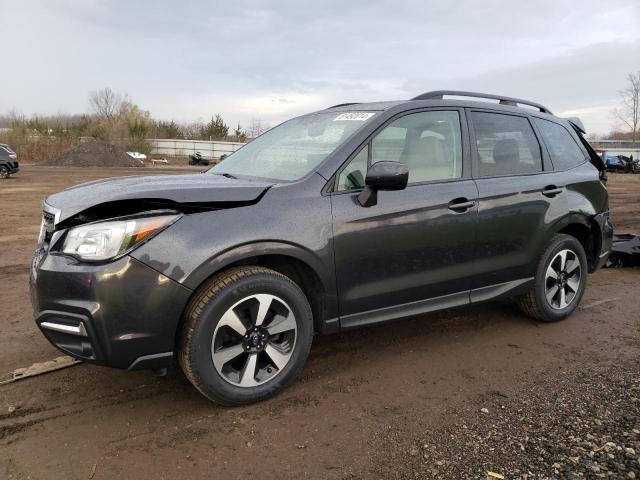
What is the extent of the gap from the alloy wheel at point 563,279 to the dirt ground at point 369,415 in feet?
1.09

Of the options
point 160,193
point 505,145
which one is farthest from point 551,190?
point 160,193

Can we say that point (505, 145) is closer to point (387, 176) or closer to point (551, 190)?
point (551, 190)

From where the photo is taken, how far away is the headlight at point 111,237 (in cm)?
262

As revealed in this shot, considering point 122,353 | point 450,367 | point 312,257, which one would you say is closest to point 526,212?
point 450,367

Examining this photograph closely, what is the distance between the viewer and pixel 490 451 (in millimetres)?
2561

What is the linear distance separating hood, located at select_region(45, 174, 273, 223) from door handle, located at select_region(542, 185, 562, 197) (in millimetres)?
2373

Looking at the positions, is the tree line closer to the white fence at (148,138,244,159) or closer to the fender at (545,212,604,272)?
the white fence at (148,138,244,159)

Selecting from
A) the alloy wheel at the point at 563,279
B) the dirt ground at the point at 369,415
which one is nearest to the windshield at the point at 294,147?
the dirt ground at the point at 369,415

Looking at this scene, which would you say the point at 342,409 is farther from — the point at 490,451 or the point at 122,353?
the point at 122,353

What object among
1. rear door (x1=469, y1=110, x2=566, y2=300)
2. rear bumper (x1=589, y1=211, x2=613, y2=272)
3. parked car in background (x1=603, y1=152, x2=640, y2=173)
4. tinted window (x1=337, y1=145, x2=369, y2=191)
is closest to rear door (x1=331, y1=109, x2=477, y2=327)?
tinted window (x1=337, y1=145, x2=369, y2=191)

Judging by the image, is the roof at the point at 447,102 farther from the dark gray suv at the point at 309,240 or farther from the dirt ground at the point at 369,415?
the dirt ground at the point at 369,415

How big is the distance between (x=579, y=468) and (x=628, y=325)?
2.59 meters

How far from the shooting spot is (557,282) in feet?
14.7

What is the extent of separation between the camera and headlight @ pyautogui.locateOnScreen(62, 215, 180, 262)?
2.62 metres
